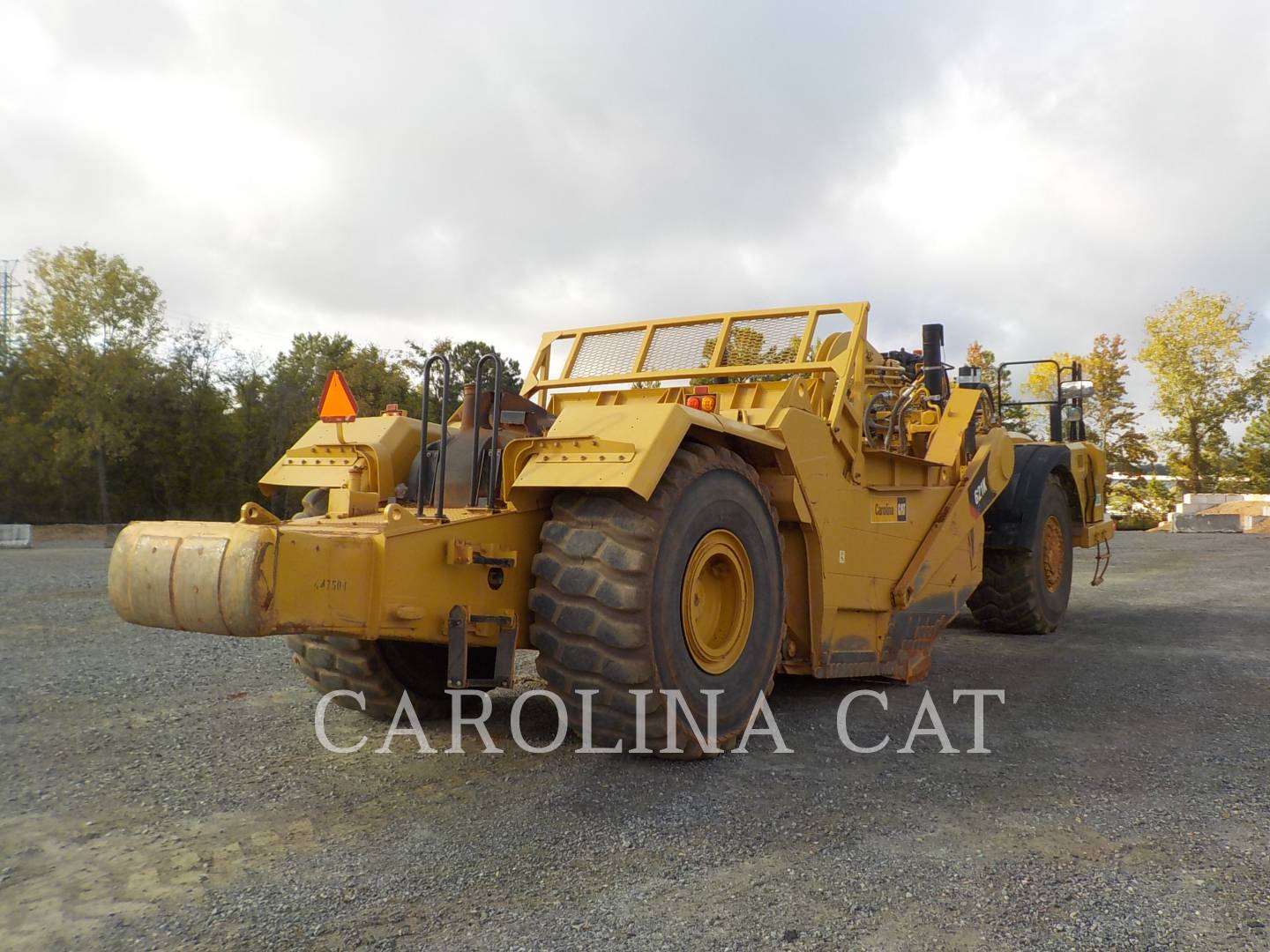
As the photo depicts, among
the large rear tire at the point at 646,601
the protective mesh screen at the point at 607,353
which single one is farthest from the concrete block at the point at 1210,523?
the large rear tire at the point at 646,601

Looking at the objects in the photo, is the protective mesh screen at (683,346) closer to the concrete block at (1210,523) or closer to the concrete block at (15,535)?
the concrete block at (15,535)

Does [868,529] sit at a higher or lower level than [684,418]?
lower

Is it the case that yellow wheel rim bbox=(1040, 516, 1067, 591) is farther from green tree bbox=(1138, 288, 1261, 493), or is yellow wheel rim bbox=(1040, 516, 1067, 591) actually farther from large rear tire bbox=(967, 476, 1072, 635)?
green tree bbox=(1138, 288, 1261, 493)

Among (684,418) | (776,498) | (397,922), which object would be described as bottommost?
(397,922)

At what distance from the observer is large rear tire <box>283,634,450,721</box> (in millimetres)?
4922

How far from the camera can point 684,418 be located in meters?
4.28

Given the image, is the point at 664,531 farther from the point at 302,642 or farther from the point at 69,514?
the point at 69,514

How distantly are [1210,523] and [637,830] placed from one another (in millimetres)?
26353

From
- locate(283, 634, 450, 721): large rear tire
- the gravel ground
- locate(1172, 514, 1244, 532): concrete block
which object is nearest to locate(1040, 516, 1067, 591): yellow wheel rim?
the gravel ground

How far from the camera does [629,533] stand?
4.03 m

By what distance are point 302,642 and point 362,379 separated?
29.2 m

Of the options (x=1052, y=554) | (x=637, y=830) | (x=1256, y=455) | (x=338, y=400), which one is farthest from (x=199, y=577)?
(x=1256, y=455)

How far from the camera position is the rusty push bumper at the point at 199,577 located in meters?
3.43

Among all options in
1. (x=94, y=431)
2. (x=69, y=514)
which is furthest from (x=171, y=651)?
(x=69, y=514)
